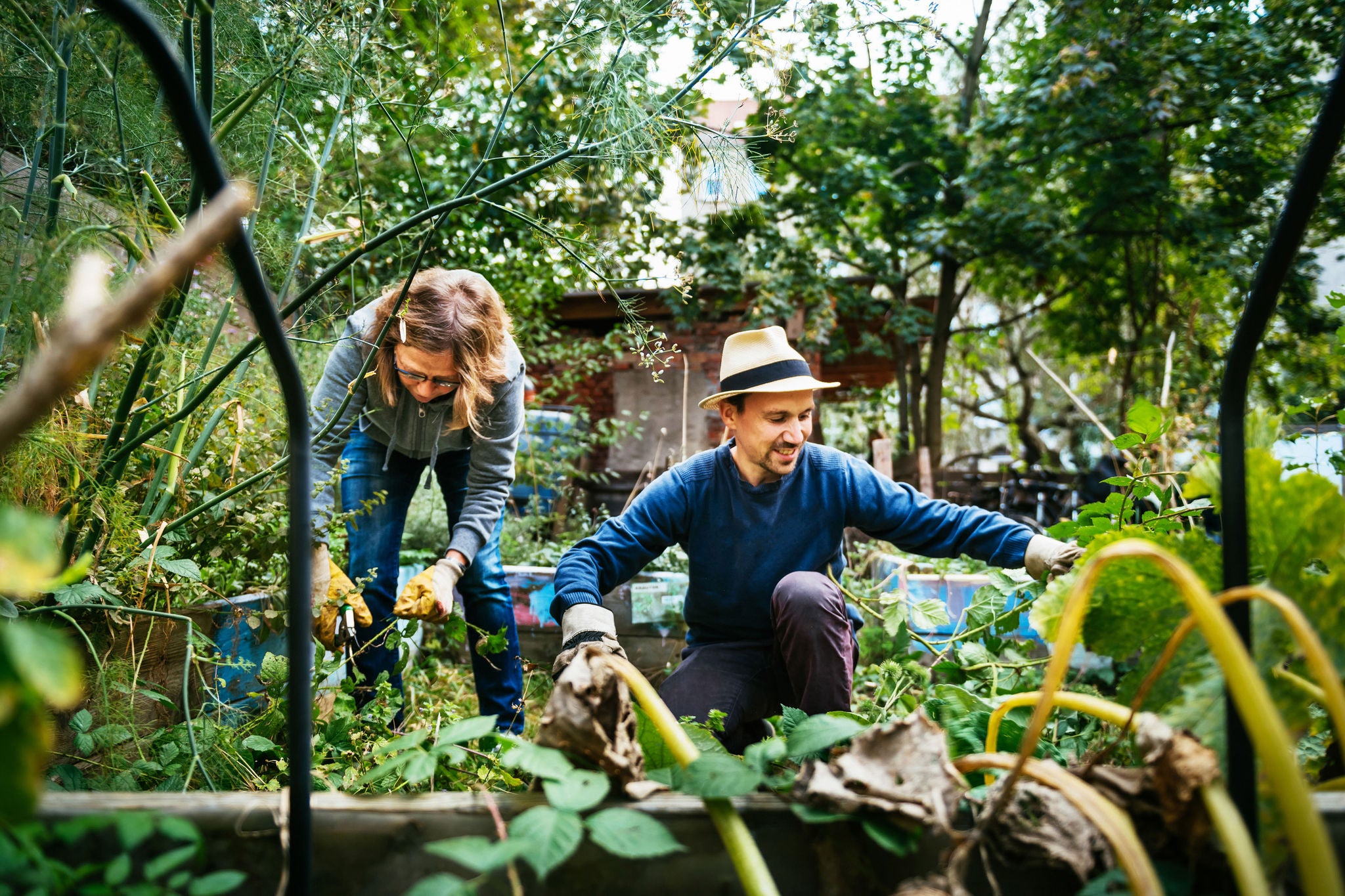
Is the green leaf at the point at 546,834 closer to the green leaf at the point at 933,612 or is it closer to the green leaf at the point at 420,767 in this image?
the green leaf at the point at 420,767

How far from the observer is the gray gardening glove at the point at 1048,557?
165cm

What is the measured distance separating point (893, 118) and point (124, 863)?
8.53m

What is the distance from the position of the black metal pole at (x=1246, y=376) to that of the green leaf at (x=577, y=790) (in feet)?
1.83

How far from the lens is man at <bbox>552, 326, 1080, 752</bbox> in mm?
1977

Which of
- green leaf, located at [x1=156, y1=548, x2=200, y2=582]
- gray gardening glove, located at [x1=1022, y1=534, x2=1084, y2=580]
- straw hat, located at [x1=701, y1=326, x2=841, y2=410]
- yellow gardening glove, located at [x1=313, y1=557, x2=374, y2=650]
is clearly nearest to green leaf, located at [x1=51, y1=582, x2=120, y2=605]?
green leaf, located at [x1=156, y1=548, x2=200, y2=582]

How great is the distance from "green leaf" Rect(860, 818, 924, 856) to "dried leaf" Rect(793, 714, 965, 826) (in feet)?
0.05

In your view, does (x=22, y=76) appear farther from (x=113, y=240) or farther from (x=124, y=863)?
(x=124, y=863)

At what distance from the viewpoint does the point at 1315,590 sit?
78cm

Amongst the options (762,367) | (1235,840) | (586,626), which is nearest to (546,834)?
(1235,840)

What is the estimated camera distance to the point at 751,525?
2211 millimetres

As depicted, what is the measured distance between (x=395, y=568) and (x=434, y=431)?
0.48 meters

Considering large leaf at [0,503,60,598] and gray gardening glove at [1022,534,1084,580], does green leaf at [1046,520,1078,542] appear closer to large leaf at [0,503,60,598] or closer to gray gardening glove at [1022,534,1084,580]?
gray gardening glove at [1022,534,1084,580]

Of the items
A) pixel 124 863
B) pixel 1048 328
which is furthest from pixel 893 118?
pixel 124 863

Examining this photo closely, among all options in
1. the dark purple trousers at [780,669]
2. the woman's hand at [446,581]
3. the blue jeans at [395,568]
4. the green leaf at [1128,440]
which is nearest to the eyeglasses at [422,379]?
the blue jeans at [395,568]
